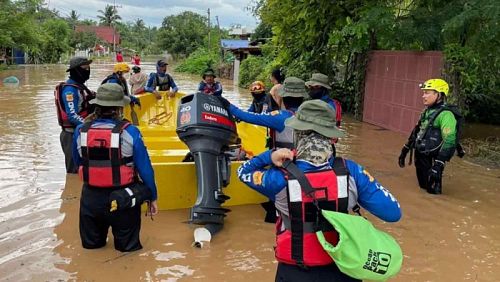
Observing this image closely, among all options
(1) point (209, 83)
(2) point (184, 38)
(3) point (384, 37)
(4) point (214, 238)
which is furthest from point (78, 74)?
(2) point (184, 38)

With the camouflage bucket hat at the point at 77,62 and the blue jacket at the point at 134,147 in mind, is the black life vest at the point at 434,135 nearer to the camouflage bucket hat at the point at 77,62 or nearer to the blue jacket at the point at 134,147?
the blue jacket at the point at 134,147

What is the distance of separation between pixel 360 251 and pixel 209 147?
2.91m

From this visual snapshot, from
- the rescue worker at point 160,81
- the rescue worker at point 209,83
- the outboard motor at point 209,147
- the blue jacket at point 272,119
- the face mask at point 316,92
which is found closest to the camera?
the blue jacket at point 272,119

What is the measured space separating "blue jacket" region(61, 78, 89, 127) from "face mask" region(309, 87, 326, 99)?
2.82m

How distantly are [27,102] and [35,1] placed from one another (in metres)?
19.9

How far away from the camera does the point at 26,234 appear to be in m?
4.99

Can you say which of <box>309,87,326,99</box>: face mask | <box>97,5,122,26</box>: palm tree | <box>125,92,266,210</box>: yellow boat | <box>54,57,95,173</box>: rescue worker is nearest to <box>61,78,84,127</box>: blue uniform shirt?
<box>54,57,95,173</box>: rescue worker

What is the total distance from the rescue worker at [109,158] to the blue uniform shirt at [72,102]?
222 centimetres

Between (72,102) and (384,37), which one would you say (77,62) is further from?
(384,37)

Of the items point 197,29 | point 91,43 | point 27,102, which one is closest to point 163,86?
point 27,102

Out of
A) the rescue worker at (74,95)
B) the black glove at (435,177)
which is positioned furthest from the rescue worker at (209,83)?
the black glove at (435,177)

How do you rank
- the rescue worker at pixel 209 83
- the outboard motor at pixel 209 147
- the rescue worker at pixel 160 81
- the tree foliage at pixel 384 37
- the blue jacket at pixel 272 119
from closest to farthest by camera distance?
the blue jacket at pixel 272 119
the outboard motor at pixel 209 147
the rescue worker at pixel 209 83
the tree foliage at pixel 384 37
the rescue worker at pixel 160 81

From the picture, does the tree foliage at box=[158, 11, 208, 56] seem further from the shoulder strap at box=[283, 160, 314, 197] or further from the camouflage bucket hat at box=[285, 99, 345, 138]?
the shoulder strap at box=[283, 160, 314, 197]

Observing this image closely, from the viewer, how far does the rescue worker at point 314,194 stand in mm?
2410
